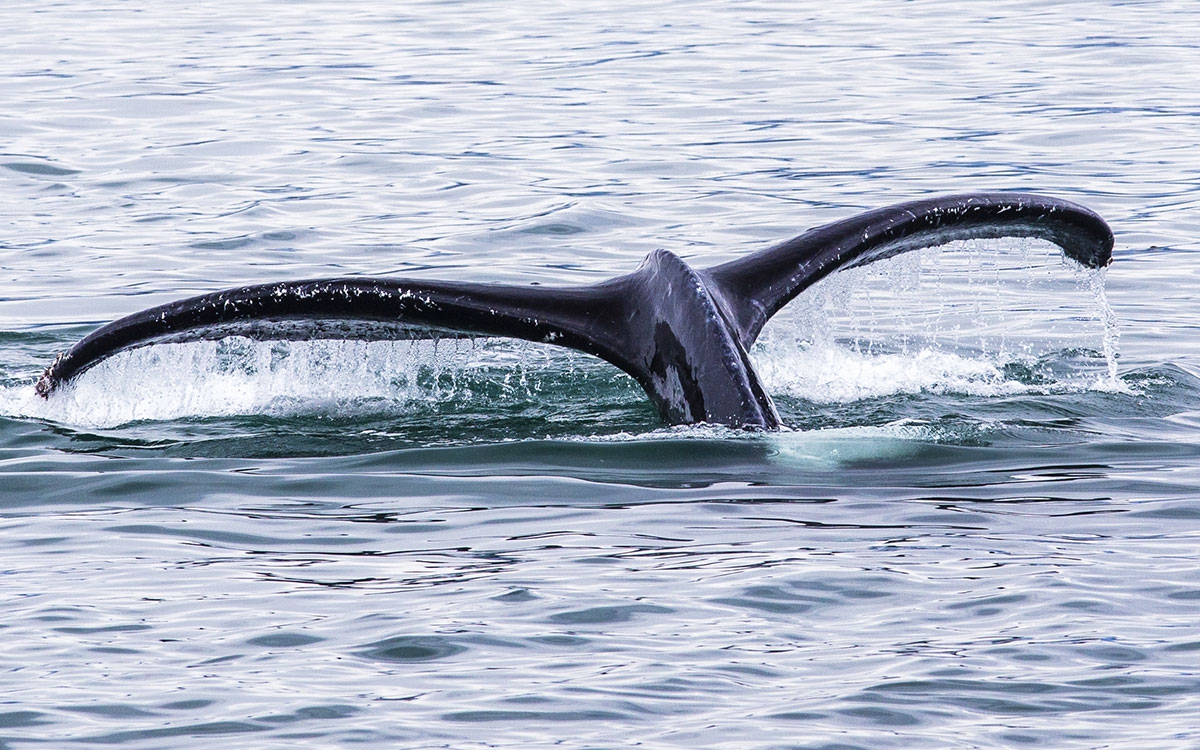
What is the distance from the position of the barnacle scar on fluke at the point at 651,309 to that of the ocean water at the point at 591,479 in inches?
10.9

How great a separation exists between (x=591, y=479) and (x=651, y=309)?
79 centimetres

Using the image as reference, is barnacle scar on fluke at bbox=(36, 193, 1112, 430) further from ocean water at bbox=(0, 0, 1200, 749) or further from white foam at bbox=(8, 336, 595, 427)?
white foam at bbox=(8, 336, 595, 427)

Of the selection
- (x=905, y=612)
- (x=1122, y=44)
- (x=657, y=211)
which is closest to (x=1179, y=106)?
(x=1122, y=44)

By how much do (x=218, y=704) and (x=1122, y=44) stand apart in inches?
965

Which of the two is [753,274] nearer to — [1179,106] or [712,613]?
[712,613]

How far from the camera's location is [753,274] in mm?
9164

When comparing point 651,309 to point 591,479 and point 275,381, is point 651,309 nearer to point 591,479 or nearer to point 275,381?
point 591,479

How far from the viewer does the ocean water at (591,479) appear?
617cm

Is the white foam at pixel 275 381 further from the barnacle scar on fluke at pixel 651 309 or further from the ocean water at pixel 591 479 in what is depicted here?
the barnacle scar on fluke at pixel 651 309

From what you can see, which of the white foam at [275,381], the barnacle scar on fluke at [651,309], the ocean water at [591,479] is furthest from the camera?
the white foam at [275,381]

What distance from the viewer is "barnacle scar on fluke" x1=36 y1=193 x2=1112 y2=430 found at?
8648 mm

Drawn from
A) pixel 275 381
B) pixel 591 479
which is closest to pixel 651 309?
pixel 591 479

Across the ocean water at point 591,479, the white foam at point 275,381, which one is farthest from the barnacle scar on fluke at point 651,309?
the white foam at point 275,381

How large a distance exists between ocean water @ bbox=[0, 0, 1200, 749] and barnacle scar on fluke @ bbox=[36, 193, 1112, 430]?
28 cm
